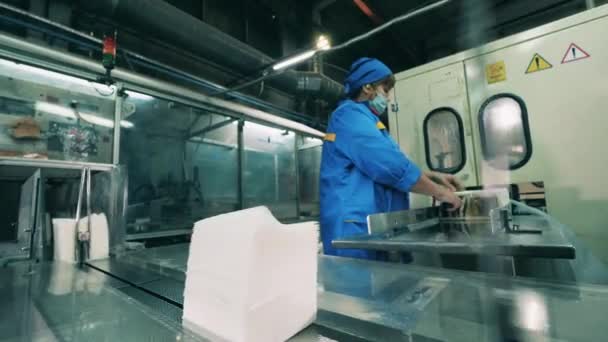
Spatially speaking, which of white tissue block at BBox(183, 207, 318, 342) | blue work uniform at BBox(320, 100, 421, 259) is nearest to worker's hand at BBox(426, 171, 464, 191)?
blue work uniform at BBox(320, 100, 421, 259)

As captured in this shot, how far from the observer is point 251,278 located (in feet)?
1.11

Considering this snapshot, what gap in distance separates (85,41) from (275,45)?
6.04ft

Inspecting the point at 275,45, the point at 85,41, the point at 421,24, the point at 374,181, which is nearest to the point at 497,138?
the point at 374,181

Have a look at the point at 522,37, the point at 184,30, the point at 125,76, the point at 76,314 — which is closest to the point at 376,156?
the point at 76,314

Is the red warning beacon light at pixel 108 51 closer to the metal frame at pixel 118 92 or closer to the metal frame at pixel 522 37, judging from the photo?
the metal frame at pixel 118 92

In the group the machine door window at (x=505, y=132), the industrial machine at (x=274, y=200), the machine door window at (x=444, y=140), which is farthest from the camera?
the machine door window at (x=444, y=140)

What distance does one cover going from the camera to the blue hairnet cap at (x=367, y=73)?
1391mm

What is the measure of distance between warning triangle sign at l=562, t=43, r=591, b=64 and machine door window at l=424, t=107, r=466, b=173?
571mm

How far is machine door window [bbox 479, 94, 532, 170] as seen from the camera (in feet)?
5.20

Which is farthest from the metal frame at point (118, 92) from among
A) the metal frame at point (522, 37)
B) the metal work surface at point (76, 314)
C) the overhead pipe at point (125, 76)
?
the metal frame at point (522, 37)

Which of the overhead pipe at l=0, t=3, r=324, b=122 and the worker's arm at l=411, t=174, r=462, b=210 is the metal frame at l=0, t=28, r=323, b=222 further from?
the worker's arm at l=411, t=174, r=462, b=210

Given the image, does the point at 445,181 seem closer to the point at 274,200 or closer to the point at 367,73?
the point at 367,73

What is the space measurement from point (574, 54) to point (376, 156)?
127cm

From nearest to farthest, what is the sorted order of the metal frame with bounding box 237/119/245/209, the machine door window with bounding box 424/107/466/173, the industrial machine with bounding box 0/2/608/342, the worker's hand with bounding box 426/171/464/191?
the industrial machine with bounding box 0/2/608/342 → the worker's hand with bounding box 426/171/464/191 → the machine door window with bounding box 424/107/466/173 → the metal frame with bounding box 237/119/245/209
